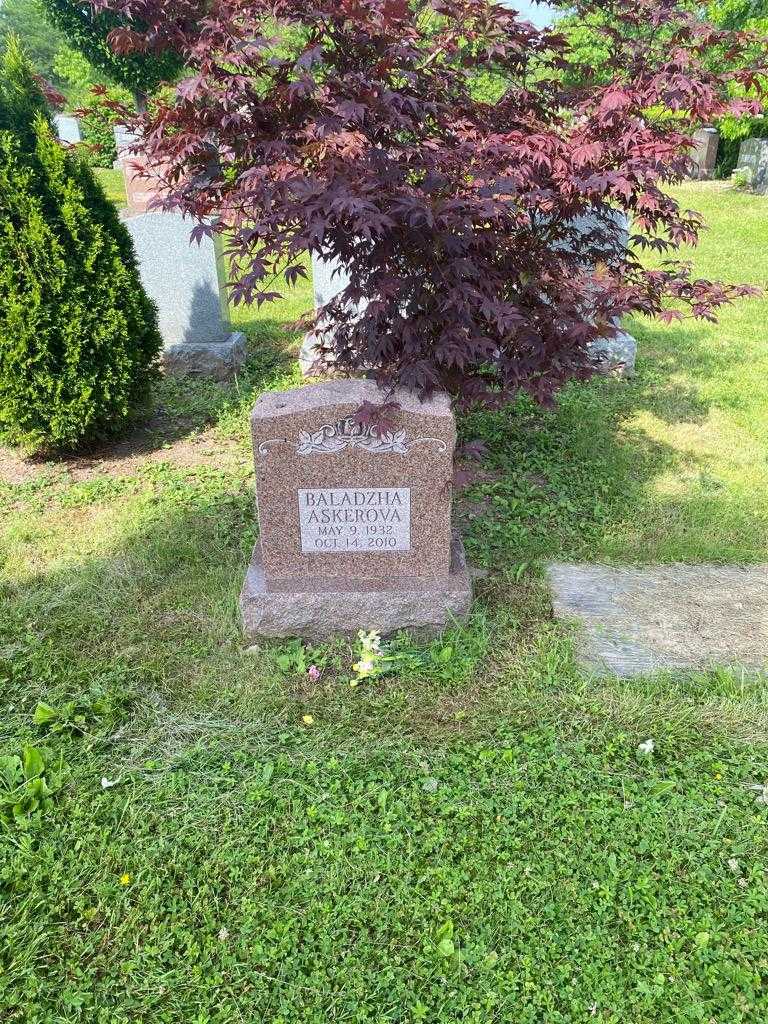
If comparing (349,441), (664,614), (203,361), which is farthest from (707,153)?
(349,441)

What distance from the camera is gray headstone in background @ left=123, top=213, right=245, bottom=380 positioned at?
5.67m

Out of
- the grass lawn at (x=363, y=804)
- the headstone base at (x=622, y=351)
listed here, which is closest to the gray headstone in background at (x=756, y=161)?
the headstone base at (x=622, y=351)

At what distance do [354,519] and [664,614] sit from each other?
Answer: 1.39 metres

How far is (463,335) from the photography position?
9.34 feet

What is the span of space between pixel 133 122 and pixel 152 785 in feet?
7.97

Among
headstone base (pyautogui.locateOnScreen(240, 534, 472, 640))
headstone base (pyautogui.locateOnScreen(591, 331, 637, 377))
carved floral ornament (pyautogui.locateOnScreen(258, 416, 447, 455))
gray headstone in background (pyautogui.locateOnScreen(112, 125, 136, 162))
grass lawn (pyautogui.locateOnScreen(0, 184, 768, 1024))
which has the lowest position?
grass lawn (pyautogui.locateOnScreen(0, 184, 768, 1024))

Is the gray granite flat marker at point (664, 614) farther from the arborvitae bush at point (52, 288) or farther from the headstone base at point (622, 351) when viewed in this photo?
the arborvitae bush at point (52, 288)

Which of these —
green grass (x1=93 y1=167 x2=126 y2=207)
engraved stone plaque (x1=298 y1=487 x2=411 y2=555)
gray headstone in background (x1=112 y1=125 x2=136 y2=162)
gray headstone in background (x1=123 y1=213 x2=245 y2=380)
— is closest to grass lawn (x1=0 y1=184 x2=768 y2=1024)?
engraved stone plaque (x1=298 y1=487 x2=411 y2=555)

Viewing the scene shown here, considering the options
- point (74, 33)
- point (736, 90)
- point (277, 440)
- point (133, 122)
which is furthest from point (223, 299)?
point (736, 90)

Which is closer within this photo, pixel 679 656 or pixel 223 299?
pixel 679 656

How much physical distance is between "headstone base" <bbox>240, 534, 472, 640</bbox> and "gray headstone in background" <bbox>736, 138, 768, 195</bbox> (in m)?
15.2

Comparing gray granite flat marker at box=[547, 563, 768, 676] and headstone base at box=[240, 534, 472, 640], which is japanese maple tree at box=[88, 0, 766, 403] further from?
gray granite flat marker at box=[547, 563, 768, 676]

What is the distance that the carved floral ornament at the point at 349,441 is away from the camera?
2748 millimetres

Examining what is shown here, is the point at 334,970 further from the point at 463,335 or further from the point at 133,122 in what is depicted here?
the point at 133,122
